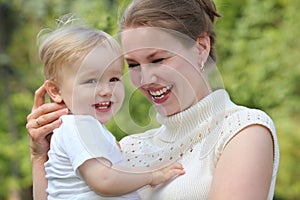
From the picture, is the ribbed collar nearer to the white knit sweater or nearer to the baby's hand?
the white knit sweater

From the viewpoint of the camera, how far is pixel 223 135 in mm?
1954

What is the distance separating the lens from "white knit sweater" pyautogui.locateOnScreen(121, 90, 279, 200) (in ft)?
6.42

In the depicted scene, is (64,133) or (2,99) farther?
(2,99)

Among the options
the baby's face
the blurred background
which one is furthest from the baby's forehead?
the blurred background

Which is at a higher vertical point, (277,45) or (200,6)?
(200,6)

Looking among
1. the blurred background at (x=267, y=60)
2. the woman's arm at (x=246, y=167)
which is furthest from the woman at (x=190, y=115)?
the blurred background at (x=267, y=60)

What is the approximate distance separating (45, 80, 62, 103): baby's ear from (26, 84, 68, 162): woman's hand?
0.9 inches

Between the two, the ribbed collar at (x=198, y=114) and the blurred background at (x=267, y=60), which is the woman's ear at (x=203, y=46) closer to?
the ribbed collar at (x=198, y=114)

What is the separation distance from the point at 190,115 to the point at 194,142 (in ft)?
0.27

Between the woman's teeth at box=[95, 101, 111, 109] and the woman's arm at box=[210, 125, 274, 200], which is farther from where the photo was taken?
the woman's teeth at box=[95, 101, 111, 109]

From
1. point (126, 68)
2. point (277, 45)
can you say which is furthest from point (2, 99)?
point (126, 68)

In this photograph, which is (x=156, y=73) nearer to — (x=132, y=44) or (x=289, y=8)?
(x=132, y=44)

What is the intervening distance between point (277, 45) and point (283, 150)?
3.04 ft

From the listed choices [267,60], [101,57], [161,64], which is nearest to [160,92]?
[161,64]
